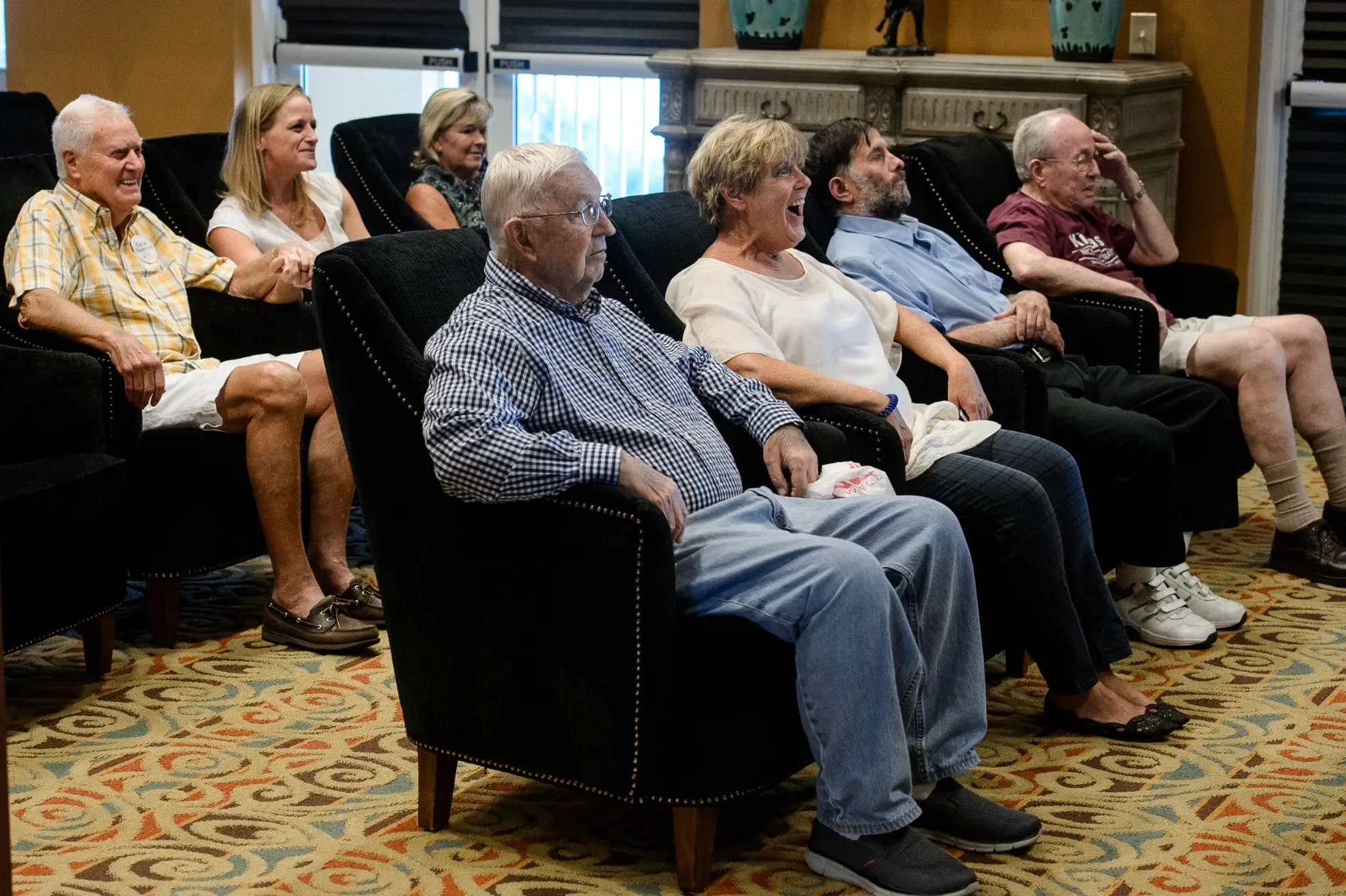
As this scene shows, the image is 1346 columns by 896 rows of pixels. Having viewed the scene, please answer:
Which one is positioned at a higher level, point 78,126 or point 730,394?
point 78,126

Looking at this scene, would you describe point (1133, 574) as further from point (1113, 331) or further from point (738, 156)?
point (738, 156)

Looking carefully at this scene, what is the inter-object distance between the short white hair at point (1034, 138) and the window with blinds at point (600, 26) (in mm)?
2319

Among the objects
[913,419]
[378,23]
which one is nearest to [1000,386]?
[913,419]

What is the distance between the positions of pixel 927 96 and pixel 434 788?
3504 millimetres

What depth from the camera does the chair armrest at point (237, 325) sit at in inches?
155

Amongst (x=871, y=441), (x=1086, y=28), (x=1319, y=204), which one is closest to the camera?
(x=871, y=441)

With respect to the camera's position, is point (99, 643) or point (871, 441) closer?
point (871, 441)

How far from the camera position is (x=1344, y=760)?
117 inches

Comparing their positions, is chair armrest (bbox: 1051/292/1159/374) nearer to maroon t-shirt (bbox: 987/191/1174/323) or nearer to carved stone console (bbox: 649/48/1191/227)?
maroon t-shirt (bbox: 987/191/1174/323)

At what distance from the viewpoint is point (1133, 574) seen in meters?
3.69

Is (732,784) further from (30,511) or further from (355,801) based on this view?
(30,511)

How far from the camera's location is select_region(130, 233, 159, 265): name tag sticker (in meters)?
3.73

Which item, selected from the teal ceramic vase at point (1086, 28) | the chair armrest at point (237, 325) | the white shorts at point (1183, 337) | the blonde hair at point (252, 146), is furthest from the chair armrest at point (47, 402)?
the teal ceramic vase at point (1086, 28)

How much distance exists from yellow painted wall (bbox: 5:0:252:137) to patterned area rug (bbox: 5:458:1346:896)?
11.9 ft
